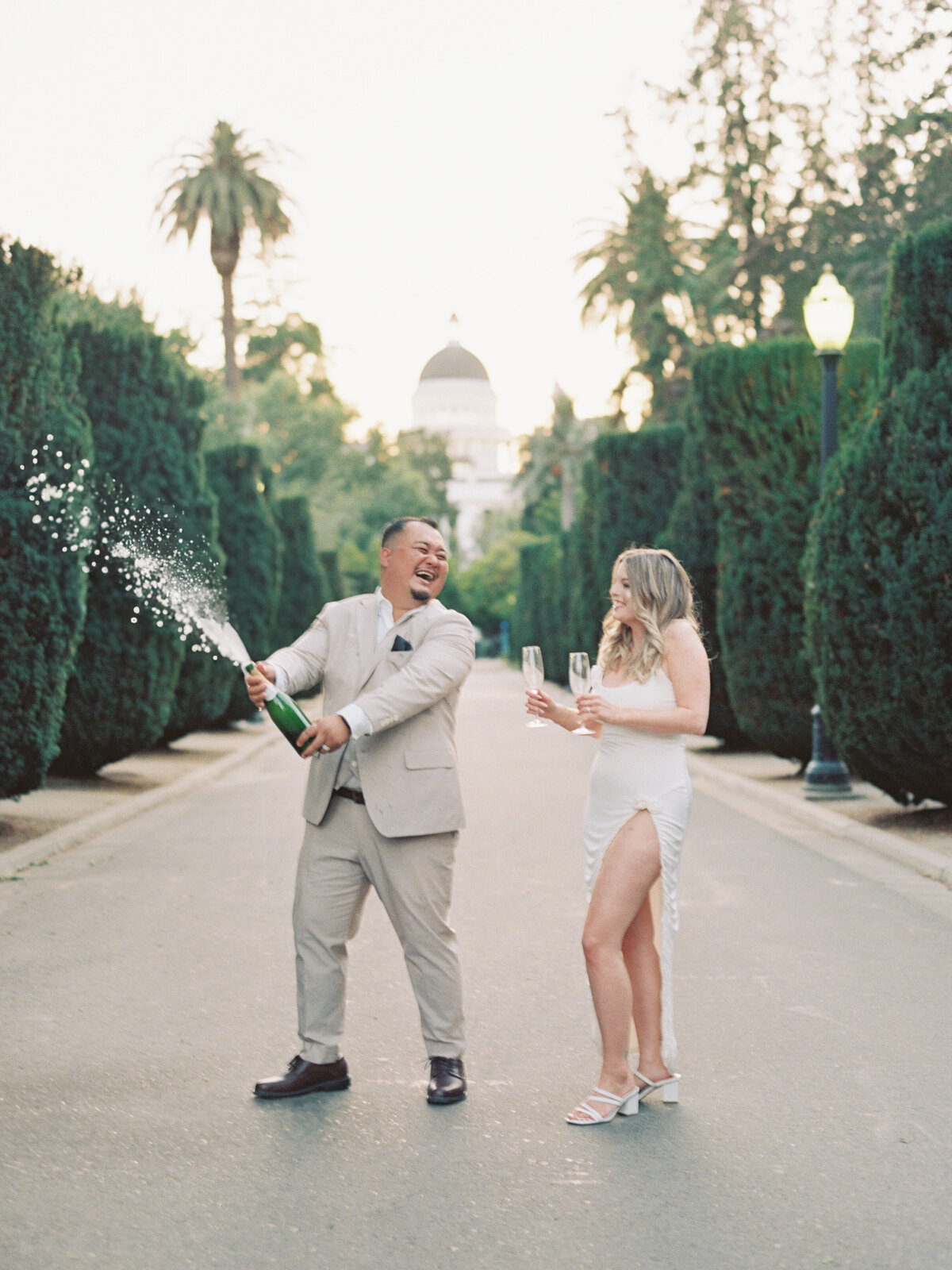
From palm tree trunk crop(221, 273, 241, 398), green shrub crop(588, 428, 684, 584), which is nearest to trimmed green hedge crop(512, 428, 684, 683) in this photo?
green shrub crop(588, 428, 684, 584)

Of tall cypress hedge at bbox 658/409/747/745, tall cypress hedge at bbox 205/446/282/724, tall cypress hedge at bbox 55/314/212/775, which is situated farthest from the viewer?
tall cypress hedge at bbox 205/446/282/724

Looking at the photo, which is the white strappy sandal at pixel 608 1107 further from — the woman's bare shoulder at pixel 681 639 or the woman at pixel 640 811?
the woman's bare shoulder at pixel 681 639

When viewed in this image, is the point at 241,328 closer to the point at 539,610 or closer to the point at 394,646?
the point at 539,610

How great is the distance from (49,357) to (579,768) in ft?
32.0

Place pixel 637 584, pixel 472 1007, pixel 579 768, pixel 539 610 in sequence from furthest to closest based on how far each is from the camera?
pixel 539 610, pixel 579 768, pixel 472 1007, pixel 637 584

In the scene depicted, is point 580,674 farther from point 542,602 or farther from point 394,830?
point 542,602

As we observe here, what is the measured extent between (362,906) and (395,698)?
0.76 metres

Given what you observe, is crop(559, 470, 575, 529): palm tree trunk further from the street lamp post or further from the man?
the man

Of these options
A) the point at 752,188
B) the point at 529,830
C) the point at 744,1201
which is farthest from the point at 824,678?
the point at 752,188

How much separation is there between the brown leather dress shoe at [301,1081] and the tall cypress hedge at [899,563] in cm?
759

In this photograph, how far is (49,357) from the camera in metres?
13.0

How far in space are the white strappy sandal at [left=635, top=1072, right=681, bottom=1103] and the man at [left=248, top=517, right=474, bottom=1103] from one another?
24.4 inches

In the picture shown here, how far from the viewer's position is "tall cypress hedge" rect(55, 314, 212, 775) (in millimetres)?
16359

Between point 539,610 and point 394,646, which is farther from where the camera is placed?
point 539,610
